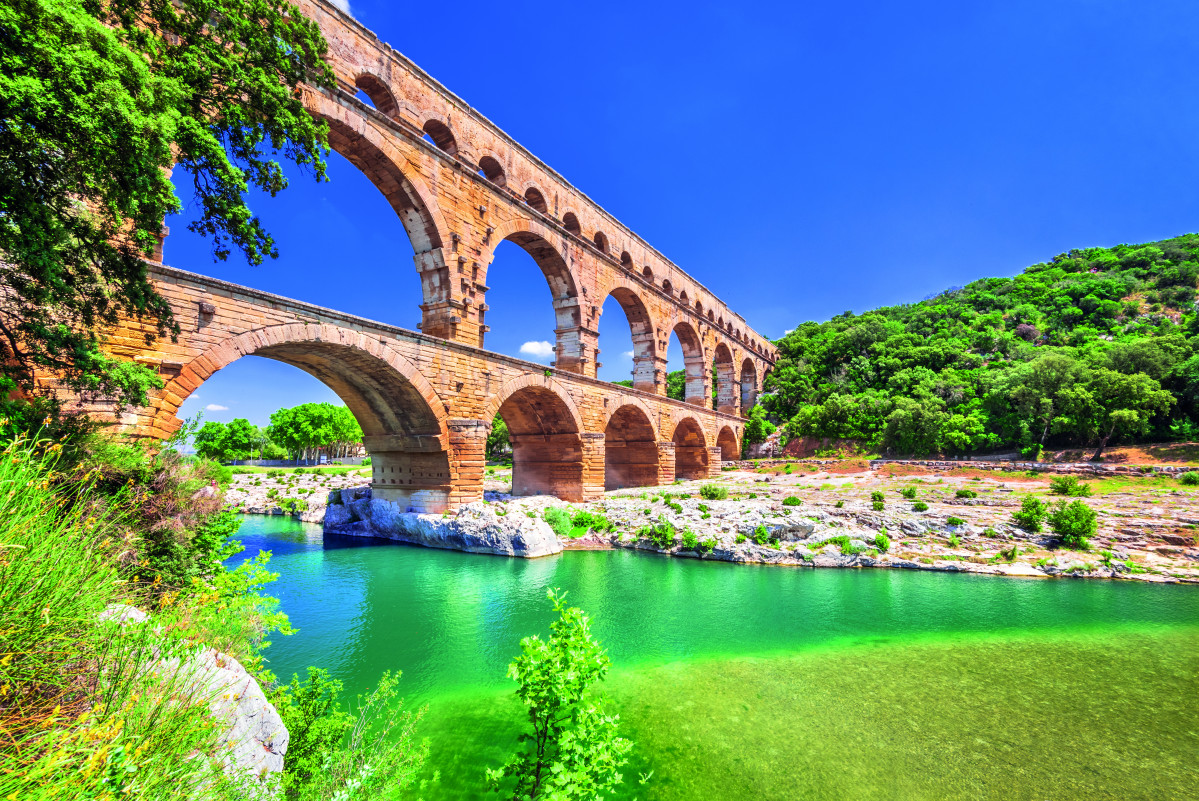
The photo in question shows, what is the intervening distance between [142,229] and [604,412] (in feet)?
56.8

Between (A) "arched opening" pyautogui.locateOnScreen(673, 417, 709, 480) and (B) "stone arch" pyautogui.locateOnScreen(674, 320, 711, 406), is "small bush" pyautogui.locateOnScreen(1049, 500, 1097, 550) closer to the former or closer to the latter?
(A) "arched opening" pyautogui.locateOnScreen(673, 417, 709, 480)

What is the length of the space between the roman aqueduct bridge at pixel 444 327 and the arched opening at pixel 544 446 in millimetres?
64

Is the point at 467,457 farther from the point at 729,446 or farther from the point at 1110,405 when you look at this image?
the point at 1110,405

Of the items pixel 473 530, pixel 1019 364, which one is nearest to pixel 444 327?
pixel 473 530

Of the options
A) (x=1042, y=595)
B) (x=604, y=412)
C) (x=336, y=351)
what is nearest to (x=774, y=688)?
(x=1042, y=595)

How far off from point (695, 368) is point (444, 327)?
21165 millimetres

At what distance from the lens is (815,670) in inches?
285

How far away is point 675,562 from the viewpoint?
560 inches

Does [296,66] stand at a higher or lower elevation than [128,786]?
higher

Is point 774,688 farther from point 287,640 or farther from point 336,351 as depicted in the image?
point 336,351

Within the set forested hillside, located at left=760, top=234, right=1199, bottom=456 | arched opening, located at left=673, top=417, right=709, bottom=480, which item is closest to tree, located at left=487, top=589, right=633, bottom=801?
arched opening, located at left=673, top=417, right=709, bottom=480

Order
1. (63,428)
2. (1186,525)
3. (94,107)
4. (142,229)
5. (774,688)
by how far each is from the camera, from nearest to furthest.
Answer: (94,107) < (142,229) < (63,428) < (774,688) < (1186,525)

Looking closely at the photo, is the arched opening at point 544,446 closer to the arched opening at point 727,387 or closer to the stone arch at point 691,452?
the stone arch at point 691,452

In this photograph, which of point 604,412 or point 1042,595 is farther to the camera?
point 604,412
